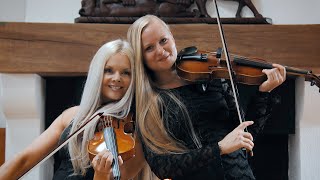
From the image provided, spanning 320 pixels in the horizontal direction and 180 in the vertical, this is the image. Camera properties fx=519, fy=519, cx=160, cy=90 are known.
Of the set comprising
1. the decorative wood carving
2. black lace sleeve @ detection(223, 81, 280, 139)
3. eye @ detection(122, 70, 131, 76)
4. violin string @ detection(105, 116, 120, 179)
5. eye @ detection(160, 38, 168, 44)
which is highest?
the decorative wood carving

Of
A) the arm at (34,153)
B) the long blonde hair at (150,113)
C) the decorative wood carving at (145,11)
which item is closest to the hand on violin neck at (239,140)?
the long blonde hair at (150,113)

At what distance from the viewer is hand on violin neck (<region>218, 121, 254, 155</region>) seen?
1.26m

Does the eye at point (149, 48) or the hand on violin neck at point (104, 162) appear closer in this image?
the hand on violin neck at point (104, 162)

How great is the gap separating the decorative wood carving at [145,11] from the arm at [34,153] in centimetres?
71

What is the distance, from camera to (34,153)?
5.00 ft

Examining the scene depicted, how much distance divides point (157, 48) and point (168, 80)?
4.6 inches

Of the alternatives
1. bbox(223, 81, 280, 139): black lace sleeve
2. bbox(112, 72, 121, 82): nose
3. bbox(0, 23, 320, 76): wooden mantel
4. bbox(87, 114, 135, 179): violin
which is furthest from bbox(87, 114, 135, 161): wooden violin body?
bbox(0, 23, 320, 76): wooden mantel

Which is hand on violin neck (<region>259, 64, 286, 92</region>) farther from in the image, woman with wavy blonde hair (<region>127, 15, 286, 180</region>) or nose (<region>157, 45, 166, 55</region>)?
nose (<region>157, 45, 166, 55</region>)

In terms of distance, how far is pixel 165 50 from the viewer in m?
1.47

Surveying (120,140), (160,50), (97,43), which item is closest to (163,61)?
(160,50)

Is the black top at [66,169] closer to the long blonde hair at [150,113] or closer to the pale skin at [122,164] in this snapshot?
the pale skin at [122,164]

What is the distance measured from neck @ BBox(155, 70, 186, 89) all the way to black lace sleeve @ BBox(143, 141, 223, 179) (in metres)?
0.21

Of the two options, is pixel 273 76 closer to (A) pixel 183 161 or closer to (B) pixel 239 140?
(B) pixel 239 140

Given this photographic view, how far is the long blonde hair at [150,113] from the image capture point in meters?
1.43
